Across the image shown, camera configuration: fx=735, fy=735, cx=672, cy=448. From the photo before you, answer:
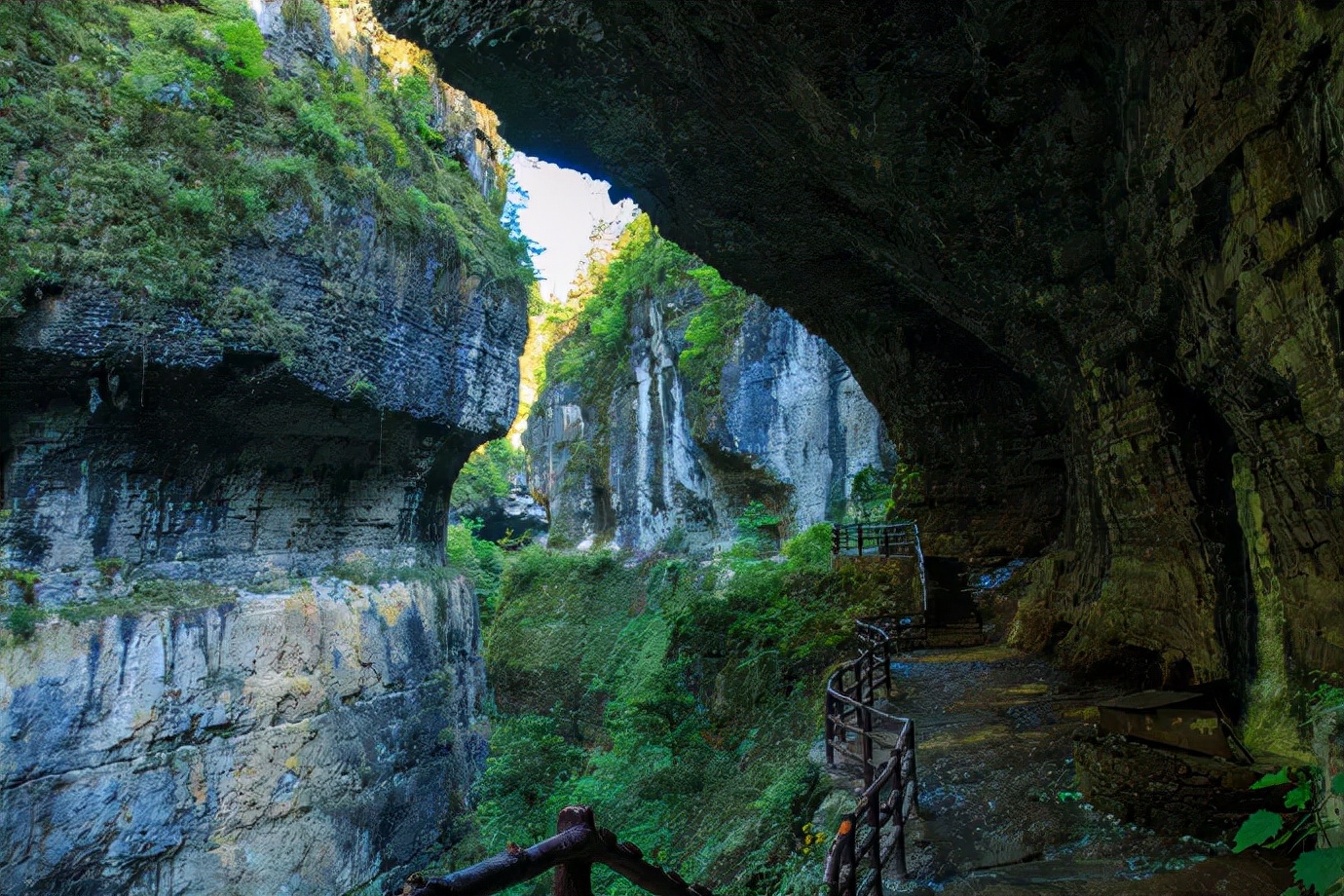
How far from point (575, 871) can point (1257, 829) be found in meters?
2.80

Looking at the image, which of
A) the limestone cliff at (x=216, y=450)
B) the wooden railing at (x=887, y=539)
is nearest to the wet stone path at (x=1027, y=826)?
the wooden railing at (x=887, y=539)

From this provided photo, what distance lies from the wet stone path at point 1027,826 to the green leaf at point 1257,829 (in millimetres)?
965

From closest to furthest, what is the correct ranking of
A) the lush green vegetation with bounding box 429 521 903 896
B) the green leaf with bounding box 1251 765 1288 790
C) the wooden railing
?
the green leaf with bounding box 1251 765 1288 790
the lush green vegetation with bounding box 429 521 903 896
the wooden railing

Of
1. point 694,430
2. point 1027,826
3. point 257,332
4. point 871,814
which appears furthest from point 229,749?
point 694,430

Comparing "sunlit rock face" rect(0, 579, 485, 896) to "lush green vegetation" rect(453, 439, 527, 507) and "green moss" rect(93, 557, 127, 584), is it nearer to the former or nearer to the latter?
"green moss" rect(93, 557, 127, 584)

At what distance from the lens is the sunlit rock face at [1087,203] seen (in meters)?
4.18

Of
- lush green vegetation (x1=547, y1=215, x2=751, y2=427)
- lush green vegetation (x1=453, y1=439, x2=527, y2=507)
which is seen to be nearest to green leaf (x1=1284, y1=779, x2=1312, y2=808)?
lush green vegetation (x1=547, y1=215, x2=751, y2=427)

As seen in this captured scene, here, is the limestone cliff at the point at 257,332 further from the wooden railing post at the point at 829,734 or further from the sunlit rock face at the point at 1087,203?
the wooden railing post at the point at 829,734

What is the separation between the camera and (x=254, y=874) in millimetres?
10734

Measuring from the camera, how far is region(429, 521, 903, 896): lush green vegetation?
21.9 feet

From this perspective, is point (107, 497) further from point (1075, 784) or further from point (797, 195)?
point (1075, 784)

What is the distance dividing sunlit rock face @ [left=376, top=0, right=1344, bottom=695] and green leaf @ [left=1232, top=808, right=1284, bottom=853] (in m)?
2.18

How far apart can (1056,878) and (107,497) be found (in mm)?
12678

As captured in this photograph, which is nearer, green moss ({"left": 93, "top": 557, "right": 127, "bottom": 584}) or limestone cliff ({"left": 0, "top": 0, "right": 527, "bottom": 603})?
limestone cliff ({"left": 0, "top": 0, "right": 527, "bottom": 603})
